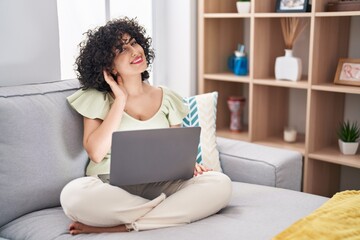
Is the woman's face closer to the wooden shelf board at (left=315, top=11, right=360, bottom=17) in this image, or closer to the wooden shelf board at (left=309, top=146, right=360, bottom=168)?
the wooden shelf board at (left=315, top=11, right=360, bottom=17)

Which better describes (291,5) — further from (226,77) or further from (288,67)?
(226,77)

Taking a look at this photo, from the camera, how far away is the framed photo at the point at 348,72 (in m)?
2.45

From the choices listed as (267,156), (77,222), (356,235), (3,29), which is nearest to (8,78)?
(3,29)

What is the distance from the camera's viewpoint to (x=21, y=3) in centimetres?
205

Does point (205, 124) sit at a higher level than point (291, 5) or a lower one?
lower

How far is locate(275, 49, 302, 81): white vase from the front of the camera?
2.63 meters

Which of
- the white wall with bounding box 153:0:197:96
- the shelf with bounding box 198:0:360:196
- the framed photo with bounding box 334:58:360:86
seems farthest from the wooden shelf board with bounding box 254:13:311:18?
the white wall with bounding box 153:0:197:96

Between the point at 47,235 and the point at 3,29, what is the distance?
2.88 feet

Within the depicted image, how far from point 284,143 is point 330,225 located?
1.34 m

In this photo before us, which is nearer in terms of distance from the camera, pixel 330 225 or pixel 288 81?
pixel 330 225

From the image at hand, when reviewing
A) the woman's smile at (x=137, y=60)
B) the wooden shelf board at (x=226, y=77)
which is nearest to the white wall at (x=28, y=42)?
the woman's smile at (x=137, y=60)

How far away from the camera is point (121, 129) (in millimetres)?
1919

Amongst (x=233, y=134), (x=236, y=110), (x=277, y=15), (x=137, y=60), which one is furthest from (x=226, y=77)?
(x=137, y=60)

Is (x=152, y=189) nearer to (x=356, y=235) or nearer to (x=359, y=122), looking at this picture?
(x=356, y=235)
